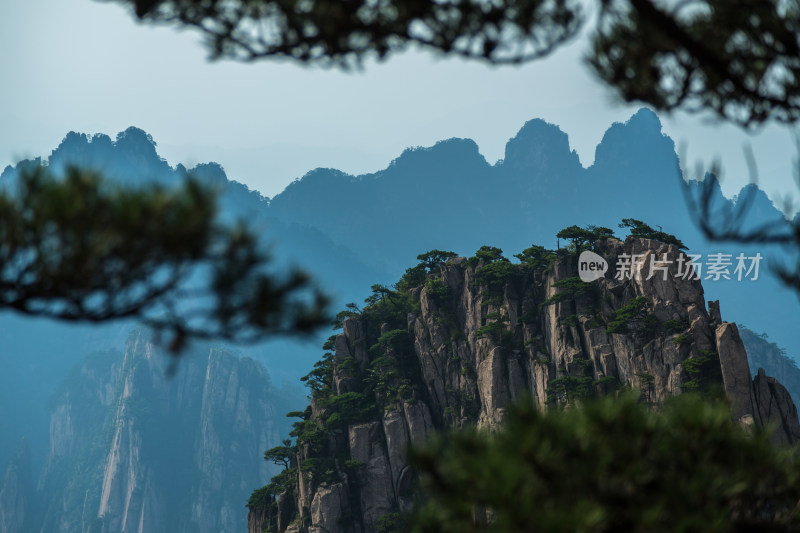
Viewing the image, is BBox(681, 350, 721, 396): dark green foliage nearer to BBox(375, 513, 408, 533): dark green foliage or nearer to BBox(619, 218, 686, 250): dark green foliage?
BBox(619, 218, 686, 250): dark green foliage

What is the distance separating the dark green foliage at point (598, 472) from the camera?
3.41 m

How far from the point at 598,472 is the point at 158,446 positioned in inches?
4434

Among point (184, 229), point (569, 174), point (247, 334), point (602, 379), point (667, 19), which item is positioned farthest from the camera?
point (569, 174)

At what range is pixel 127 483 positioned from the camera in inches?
3868

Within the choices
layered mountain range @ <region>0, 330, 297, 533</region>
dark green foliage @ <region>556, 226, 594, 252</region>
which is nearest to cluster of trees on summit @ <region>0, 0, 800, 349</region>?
dark green foliage @ <region>556, 226, 594, 252</region>

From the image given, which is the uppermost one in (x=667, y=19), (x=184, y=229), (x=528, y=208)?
(x=528, y=208)

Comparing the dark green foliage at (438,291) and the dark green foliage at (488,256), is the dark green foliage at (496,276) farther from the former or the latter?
the dark green foliage at (438,291)

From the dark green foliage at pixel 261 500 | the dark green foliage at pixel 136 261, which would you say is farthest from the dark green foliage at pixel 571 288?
the dark green foliage at pixel 136 261

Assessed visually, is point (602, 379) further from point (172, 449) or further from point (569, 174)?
point (569, 174)

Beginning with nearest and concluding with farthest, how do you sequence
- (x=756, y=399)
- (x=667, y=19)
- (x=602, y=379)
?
(x=667, y=19), (x=756, y=399), (x=602, y=379)

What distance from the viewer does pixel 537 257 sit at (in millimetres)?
32656

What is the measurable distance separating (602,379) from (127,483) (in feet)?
310

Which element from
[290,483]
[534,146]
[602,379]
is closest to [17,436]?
[290,483]

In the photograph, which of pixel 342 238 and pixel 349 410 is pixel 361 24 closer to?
pixel 349 410
